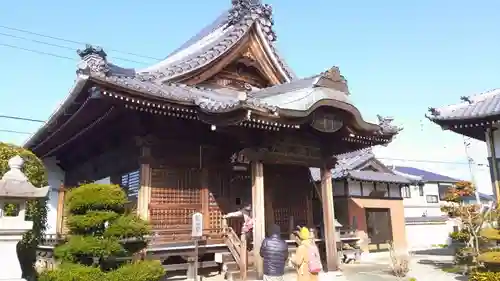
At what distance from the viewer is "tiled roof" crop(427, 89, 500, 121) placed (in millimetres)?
12791

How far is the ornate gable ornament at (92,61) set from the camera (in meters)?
10.7

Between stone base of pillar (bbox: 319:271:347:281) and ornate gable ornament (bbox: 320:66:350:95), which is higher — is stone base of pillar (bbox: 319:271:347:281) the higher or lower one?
the lower one

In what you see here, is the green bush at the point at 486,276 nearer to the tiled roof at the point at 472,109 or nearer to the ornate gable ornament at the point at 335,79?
the tiled roof at the point at 472,109

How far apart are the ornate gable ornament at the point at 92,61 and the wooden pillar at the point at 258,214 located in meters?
5.20

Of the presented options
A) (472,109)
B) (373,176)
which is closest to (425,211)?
(373,176)

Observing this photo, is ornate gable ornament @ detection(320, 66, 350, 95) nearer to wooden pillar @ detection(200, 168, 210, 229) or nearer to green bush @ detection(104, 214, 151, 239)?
wooden pillar @ detection(200, 168, 210, 229)

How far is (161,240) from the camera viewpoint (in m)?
13.0

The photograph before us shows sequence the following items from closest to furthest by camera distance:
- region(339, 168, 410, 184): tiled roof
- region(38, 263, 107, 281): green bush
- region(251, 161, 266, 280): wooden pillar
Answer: region(38, 263, 107, 281): green bush < region(251, 161, 266, 280): wooden pillar < region(339, 168, 410, 184): tiled roof

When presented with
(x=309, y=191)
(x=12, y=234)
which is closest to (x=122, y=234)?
(x=12, y=234)

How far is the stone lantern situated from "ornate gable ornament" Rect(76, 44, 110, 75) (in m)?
3.09

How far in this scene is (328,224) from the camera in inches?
562

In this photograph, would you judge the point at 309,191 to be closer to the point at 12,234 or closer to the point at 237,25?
the point at 237,25

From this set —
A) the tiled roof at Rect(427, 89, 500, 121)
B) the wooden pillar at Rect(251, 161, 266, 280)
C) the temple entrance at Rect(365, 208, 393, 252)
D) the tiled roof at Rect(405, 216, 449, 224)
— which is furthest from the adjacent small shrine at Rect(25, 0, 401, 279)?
the tiled roof at Rect(405, 216, 449, 224)

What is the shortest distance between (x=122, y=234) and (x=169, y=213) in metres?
4.06
